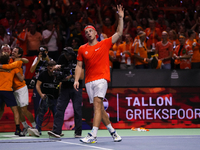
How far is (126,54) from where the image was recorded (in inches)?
467

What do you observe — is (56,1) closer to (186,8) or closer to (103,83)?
(186,8)

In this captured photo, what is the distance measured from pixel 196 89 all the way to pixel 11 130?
5.71 m

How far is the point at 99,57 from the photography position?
6.57 m

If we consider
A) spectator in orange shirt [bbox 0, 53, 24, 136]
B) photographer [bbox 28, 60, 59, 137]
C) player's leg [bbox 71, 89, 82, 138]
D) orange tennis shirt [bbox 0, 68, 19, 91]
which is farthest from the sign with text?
orange tennis shirt [bbox 0, 68, 19, 91]

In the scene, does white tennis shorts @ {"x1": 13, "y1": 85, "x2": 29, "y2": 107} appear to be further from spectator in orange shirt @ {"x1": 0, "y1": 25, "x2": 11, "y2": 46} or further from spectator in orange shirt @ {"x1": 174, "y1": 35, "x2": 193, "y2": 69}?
spectator in orange shirt @ {"x1": 174, "y1": 35, "x2": 193, "y2": 69}

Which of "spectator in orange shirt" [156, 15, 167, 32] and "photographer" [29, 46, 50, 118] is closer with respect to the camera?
"photographer" [29, 46, 50, 118]

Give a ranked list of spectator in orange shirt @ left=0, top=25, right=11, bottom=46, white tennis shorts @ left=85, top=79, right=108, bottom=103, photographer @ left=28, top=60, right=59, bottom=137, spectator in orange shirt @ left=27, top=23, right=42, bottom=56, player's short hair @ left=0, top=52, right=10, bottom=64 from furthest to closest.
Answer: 1. spectator in orange shirt @ left=0, top=25, right=11, bottom=46
2. spectator in orange shirt @ left=27, top=23, right=42, bottom=56
3. photographer @ left=28, top=60, right=59, bottom=137
4. player's short hair @ left=0, top=52, right=10, bottom=64
5. white tennis shorts @ left=85, top=79, right=108, bottom=103

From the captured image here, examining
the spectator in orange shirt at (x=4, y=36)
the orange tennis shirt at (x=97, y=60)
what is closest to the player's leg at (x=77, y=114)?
the orange tennis shirt at (x=97, y=60)

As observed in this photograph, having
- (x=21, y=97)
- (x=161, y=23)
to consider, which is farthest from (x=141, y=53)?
(x=21, y=97)

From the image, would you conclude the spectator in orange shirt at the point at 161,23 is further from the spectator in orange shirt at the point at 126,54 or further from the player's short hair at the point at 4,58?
the player's short hair at the point at 4,58

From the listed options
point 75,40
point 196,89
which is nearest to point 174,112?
point 196,89

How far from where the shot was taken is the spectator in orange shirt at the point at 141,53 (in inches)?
461

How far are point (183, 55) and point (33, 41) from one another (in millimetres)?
5311

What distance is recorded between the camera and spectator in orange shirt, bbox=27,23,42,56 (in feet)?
41.4
